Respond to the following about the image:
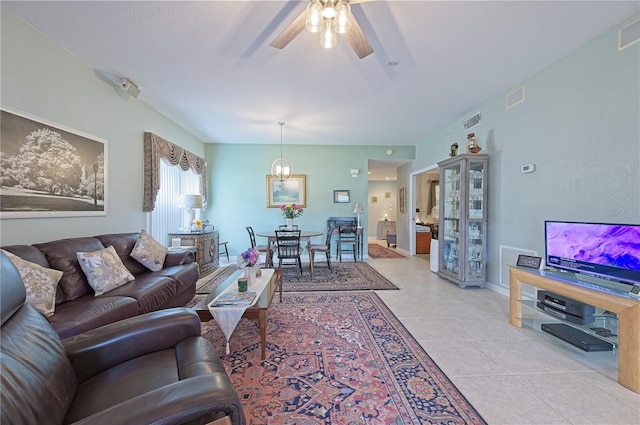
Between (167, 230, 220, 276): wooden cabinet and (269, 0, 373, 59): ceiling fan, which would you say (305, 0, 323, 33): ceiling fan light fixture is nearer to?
(269, 0, 373, 59): ceiling fan

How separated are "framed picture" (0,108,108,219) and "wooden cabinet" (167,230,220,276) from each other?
4.62 feet

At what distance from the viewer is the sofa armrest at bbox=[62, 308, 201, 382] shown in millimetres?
1254

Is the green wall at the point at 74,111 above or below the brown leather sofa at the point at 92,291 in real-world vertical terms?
above

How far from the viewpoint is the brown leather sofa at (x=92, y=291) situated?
71.6 inches

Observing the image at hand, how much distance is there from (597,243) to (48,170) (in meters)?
4.84

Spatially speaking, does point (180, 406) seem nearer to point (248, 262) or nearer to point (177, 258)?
point (248, 262)

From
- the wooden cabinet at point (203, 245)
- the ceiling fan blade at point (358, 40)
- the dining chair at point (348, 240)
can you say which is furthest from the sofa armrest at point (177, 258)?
the dining chair at point (348, 240)

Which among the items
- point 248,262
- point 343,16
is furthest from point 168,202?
point 343,16

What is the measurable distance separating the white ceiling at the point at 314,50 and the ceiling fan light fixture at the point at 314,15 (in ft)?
1.59

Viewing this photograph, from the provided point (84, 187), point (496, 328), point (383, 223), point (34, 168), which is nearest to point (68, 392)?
point (34, 168)

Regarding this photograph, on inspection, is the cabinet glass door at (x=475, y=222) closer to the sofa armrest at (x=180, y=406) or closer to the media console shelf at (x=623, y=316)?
the media console shelf at (x=623, y=316)

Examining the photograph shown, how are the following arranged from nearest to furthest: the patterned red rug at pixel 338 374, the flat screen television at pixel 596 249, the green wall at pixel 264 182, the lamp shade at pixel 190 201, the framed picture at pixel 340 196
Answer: the patterned red rug at pixel 338 374 < the flat screen television at pixel 596 249 < the lamp shade at pixel 190 201 < the green wall at pixel 264 182 < the framed picture at pixel 340 196

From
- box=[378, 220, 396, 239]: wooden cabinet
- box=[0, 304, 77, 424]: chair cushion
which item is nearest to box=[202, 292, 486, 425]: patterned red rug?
box=[0, 304, 77, 424]: chair cushion

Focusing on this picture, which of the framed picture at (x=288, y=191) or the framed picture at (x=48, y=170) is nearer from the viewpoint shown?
the framed picture at (x=48, y=170)
